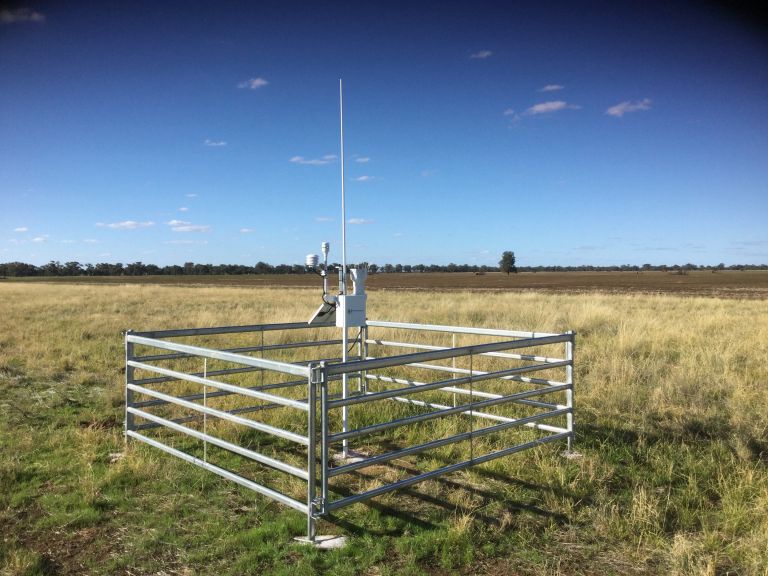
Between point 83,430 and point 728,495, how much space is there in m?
6.92

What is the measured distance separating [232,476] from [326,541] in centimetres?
116

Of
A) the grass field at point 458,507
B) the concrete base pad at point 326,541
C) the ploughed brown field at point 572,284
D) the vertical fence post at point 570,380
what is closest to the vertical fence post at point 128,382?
→ the grass field at point 458,507

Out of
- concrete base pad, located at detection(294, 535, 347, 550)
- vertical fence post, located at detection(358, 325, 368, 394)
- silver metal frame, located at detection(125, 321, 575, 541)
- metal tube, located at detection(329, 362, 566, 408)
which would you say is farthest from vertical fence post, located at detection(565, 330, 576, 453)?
concrete base pad, located at detection(294, 535, 347, 550)

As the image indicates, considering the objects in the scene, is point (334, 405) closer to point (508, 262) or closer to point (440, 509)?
point (440, 509)

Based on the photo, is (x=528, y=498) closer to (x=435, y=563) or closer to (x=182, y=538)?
(x=435, y=563)

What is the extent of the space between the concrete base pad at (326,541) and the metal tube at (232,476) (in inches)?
7.7

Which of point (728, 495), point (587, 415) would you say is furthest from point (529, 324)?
point (728, 495)

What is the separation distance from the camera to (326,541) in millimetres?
3973

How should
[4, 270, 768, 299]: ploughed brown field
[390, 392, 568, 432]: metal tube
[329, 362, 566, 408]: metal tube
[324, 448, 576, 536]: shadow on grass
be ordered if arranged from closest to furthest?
[329, 362, 566, 408]: metal tube → [324, 448, 576, 536]: shadow on grass → [390, 392, 568, 432]: metal tube → [4, 270, 768, 299]: ploughed brown field

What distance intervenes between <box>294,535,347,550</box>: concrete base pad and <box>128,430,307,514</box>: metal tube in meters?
0.20

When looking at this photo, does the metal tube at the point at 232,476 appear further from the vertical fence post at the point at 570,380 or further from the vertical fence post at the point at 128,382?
the vertical fence post at the point at 570,380

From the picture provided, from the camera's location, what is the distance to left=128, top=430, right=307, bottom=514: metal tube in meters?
4.08

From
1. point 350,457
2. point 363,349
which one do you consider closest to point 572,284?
point 363,349

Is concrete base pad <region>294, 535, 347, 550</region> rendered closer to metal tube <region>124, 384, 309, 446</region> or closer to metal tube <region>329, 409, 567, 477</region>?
metal tube <region>329, 409, 567, 477</region>
